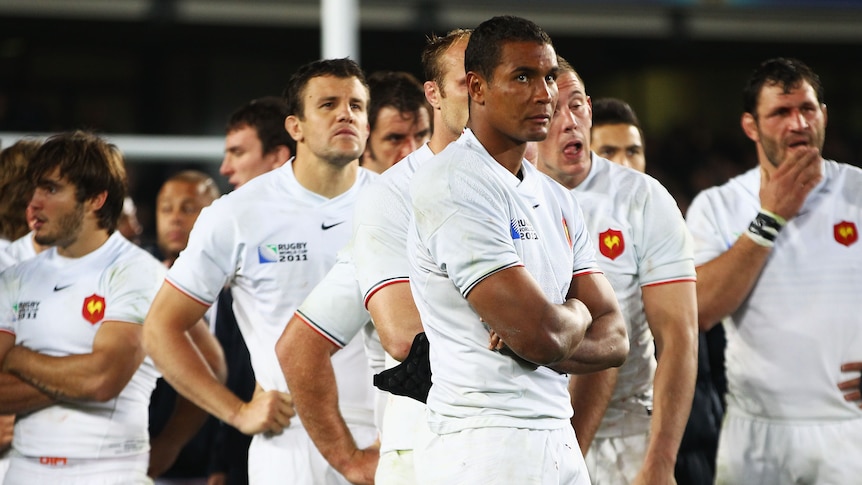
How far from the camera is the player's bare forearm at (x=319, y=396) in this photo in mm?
3334

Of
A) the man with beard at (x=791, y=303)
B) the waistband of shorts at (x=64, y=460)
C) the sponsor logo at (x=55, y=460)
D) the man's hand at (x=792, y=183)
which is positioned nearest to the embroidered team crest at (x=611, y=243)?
the man with beard at (x=791, y=303)

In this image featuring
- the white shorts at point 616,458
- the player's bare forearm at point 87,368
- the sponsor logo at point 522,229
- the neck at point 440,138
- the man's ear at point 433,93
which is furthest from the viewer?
the player's bare forearm at point 87,368

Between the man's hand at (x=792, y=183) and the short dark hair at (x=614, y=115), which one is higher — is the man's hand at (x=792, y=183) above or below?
below

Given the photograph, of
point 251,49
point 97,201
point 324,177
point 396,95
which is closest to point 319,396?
point 324,177

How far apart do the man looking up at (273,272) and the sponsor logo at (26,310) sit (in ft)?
1.65

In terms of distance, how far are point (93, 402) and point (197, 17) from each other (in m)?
5.97

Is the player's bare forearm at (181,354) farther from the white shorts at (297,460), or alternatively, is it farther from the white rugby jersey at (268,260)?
the white shorts at (297,460)

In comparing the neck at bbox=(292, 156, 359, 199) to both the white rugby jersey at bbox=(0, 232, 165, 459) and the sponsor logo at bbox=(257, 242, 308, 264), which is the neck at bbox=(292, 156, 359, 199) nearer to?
the sponsor logo at bbox=(257, 242, 308, 264)

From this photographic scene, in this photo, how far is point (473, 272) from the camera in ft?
7.71

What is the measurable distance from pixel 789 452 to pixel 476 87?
195cm

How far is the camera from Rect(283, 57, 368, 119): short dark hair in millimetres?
4105

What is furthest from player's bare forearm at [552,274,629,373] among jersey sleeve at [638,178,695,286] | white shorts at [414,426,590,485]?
jersey sleeve at [638,178,695,286]

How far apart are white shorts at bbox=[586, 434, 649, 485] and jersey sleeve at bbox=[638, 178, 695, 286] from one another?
0.52 m

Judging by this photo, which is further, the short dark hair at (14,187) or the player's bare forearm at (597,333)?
the short dark hair at (14,187)
